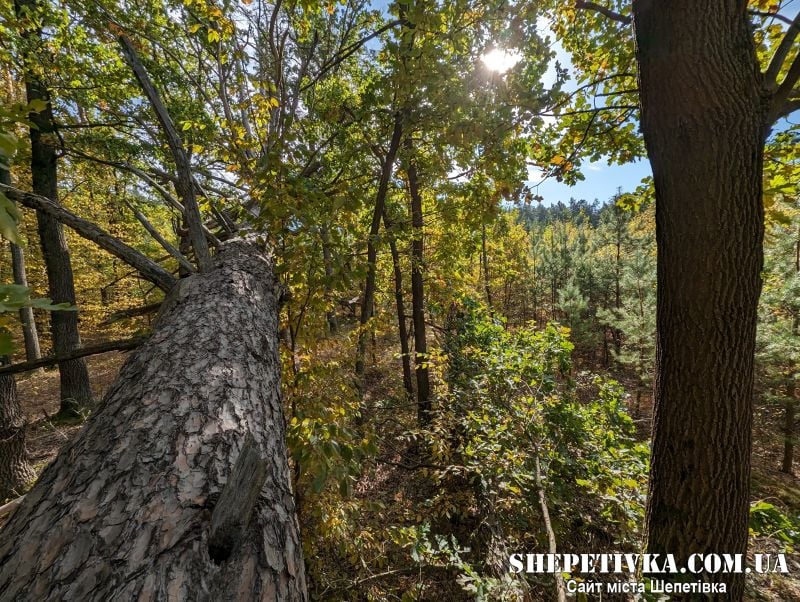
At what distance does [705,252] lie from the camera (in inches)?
71.2

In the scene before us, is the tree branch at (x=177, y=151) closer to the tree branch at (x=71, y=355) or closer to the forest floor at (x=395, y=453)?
the tree branch at (x=71, y=355)

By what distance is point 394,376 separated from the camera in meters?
11.4

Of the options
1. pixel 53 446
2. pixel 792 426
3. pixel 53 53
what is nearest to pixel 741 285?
pixel 53 53

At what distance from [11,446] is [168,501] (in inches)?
201

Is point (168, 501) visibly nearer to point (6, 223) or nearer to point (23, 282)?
point (6, 223)

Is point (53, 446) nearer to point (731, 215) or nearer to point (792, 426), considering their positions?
point (731, 215)

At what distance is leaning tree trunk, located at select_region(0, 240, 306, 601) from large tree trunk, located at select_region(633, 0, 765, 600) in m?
2.17

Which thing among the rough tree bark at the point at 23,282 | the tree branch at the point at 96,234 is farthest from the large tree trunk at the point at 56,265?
the tree branch at the point at 96,234

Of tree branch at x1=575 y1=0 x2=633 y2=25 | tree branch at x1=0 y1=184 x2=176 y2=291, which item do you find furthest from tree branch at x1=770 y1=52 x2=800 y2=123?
tree branch at x1=0 y1=184 x2=176 y2=291

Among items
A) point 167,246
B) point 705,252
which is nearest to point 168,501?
point 167,246

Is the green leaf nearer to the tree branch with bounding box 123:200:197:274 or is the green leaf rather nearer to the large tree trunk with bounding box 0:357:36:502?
the tree branch with bounding box 123:200:197:274

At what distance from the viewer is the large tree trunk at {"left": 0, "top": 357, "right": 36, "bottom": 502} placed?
3861 mm

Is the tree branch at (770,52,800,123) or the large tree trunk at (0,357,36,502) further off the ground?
the tree branch at (770,52,800,123)

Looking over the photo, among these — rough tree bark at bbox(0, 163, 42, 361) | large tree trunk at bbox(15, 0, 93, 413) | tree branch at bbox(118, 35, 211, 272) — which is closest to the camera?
tree branch at bbox(118, 35, 211, 272)
